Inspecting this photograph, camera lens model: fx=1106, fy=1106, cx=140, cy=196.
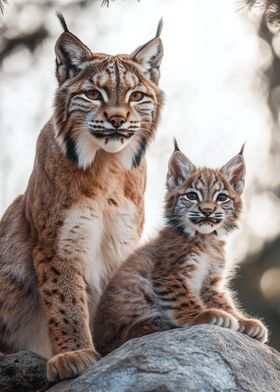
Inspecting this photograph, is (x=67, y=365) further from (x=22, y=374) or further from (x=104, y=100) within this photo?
(x=104, y=100)

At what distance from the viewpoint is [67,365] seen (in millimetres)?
7188

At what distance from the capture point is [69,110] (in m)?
8.25

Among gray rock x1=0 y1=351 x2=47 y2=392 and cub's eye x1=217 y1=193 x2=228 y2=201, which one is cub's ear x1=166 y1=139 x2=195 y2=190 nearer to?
cub's eye x1=217 y1=193 x2=228 y2=201

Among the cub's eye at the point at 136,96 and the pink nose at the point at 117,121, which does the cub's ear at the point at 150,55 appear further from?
the pink nose at the point at 117,121

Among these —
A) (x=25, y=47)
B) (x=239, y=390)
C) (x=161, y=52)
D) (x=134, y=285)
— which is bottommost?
(x=239, y=390)

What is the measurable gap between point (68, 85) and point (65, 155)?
1.74 feet

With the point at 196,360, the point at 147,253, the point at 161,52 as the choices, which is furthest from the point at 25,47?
the point at 196,360

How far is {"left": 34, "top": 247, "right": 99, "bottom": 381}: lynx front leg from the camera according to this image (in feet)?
25.7

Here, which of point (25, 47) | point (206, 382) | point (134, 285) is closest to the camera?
point (206, 382)

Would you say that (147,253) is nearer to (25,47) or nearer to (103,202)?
(103,202)

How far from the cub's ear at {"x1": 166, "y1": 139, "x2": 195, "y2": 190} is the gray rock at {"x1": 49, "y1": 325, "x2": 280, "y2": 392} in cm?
143

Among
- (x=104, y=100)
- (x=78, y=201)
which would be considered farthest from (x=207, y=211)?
(x=104, y=100)

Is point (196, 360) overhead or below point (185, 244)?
below

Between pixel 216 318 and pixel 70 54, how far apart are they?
2.40 meters
